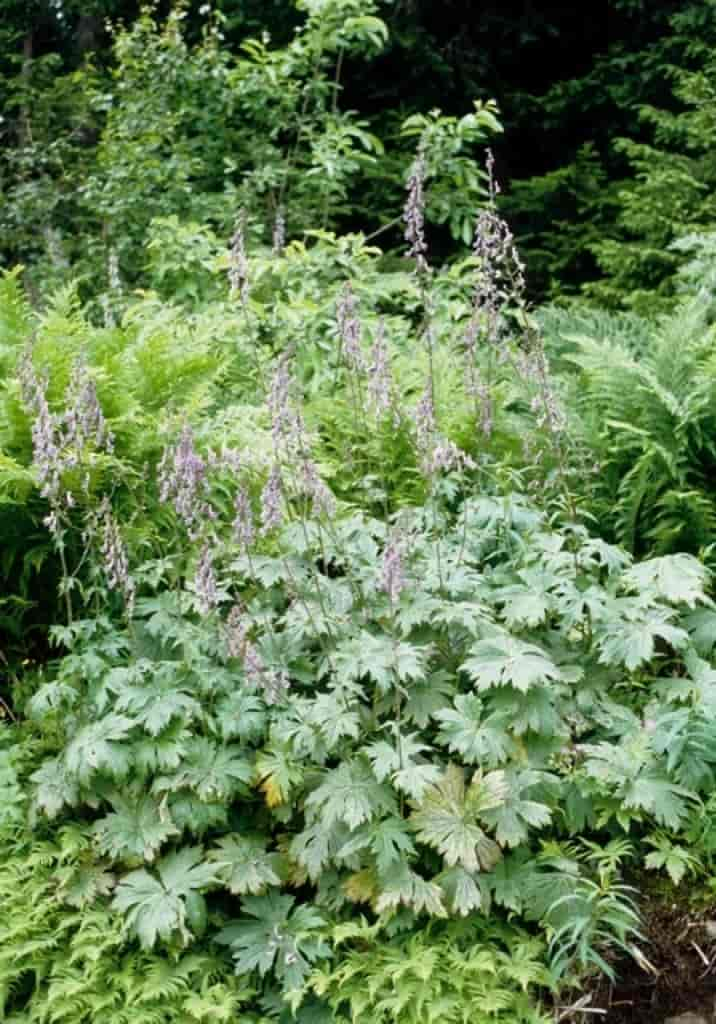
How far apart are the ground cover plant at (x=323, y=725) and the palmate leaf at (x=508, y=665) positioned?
0.03ft

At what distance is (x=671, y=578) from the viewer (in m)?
3.24

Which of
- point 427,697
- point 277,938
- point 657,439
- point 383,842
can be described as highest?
point 657,439

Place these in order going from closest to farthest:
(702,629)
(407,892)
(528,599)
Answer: (407,892), (528,599), (702,629)

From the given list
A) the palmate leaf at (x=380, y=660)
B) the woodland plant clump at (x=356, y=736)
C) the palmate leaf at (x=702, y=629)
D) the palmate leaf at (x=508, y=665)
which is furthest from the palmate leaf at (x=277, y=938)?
the palmate leaf at (x=702, y=629)

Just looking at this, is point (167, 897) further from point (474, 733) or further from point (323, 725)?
point (474, 733)

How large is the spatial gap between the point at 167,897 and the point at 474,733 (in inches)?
34.6

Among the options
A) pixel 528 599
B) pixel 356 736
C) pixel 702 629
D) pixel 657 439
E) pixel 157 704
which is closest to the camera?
pixel 356 736

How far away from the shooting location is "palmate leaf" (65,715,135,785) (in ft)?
9.68

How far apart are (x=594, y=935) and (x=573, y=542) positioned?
1.20m

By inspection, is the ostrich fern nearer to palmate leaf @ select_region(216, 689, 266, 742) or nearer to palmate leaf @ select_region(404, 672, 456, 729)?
palmate leaf @ select_region(404, 672, 456, 729)

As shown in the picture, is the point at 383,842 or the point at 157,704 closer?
the point at 383,842

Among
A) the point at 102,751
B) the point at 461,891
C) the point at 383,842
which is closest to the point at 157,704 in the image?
the point at 102,751

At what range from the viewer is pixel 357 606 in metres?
3.27

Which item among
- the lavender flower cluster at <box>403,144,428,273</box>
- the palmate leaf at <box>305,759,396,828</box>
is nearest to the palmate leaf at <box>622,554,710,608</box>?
the palmate leaf at <box>305,759,396,828</box>
